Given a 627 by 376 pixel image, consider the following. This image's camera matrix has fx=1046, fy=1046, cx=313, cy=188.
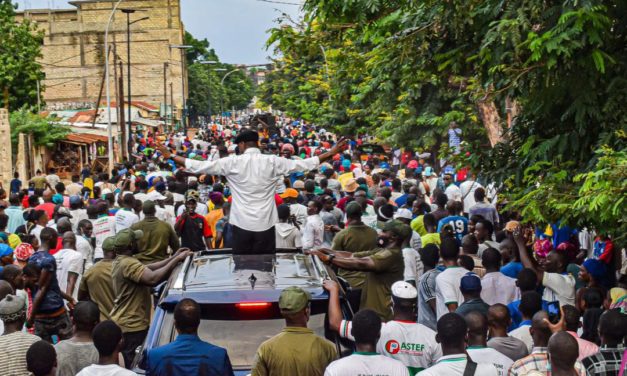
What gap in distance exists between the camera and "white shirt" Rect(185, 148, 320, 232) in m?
9.99

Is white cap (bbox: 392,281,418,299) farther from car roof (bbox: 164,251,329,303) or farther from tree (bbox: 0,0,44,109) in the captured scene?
tree (bbox: 0,0,44,109)

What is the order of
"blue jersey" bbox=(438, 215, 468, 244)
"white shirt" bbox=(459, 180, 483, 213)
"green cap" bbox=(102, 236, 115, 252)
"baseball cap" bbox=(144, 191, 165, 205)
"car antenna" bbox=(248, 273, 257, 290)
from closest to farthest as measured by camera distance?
"car antenna" bbox=(248, 273, 257, 290) < "green cap" bbox=(102, 236, 115, 252) < "blue jersey" bbox=(438, 215, 468, 244) < "baseball cap" bbox=(144, 191, 165, 205) < "white shirt" bbox=(459, 180, 483, 213)

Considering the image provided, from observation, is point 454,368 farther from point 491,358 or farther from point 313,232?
point 313,232

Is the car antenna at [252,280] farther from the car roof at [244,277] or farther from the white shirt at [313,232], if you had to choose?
the white shirt at [313,232]

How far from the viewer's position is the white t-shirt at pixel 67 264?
11.4 m

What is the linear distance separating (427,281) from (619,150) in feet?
7.23

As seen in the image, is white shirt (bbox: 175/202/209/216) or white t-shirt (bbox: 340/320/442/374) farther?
white shirt (bbox: 175/202/209/216)

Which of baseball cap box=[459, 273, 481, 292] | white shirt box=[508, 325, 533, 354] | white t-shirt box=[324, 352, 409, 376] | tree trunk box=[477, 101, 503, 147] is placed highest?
tree trunk box=[477, 101, 503, 147]

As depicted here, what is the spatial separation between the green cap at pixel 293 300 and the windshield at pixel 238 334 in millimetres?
455

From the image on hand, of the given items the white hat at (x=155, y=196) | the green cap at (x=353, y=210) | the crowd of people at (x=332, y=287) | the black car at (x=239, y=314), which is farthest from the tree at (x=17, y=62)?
the black car at (x=239, y=314)

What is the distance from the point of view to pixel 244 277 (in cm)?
718

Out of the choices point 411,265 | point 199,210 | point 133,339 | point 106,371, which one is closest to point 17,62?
point 199,210

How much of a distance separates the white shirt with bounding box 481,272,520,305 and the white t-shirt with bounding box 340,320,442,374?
110 inches

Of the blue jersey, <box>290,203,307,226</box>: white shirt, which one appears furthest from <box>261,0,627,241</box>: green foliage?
<box>290,203,307,226</box>: white shirt
